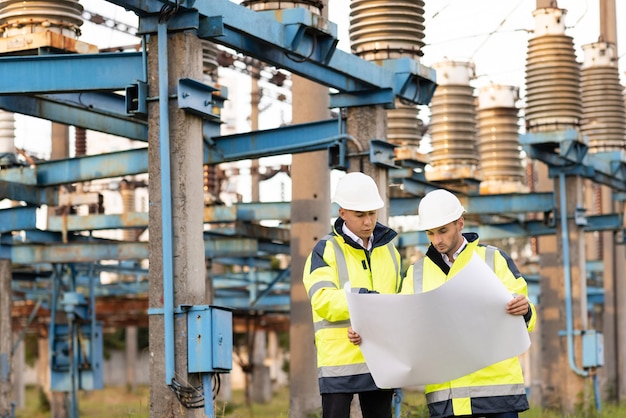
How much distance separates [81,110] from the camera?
42.1ft

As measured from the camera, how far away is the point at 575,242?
695 inches

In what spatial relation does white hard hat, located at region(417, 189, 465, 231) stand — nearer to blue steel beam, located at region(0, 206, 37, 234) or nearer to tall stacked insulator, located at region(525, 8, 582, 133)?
blue steel beam, located at region(0, 206, 37, 234)

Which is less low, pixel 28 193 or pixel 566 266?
pixel 28 193

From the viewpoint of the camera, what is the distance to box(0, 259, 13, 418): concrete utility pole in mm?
17375

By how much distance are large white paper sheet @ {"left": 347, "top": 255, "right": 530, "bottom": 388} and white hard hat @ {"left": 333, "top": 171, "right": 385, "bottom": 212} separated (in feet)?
2.05

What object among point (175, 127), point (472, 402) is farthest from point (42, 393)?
point (472, 402)

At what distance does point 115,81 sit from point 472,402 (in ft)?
16.9

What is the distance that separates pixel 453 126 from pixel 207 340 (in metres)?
9.19

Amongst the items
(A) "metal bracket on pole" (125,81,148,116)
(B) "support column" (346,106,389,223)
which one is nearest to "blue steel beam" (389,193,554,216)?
(B) "support column" (346,106,389,223)

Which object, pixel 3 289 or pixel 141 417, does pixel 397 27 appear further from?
pixel 3 289

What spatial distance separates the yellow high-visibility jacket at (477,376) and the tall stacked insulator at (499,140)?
1304 cm

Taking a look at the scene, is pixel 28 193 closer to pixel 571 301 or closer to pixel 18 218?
pixel 18 218

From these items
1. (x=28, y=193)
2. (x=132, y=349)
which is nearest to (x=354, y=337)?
(x=28, y=193)

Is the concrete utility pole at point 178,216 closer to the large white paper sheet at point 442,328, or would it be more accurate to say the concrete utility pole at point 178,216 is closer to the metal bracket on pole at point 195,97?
the metal bracket on pole at point 195,97
